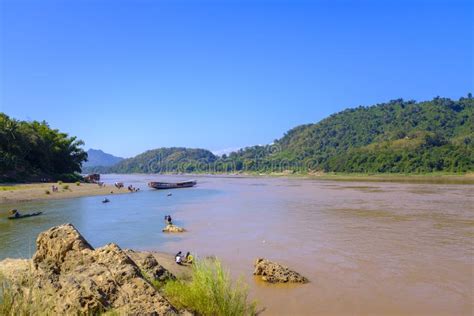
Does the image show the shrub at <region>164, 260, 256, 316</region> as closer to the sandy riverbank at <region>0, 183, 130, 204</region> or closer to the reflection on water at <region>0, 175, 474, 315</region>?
the reflection on water at <region>0, 175, 474, 315</region>

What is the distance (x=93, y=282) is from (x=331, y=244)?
A: 55.8ft

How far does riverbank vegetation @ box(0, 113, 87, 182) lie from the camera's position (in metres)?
69.0

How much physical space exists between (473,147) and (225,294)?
488ft

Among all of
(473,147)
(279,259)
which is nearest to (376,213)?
(279,259)

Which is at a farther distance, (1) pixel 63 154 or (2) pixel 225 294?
(1) pixel 63 154

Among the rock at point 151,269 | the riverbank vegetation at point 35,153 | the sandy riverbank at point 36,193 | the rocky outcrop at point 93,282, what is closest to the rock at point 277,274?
the rock at point 151,269

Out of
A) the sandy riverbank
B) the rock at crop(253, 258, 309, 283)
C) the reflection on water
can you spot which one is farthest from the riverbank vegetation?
the rock at crop(253, 258, 309, 283)

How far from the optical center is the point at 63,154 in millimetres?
91125

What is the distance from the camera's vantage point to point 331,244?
21.8m

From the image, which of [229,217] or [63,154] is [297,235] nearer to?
[229,217]

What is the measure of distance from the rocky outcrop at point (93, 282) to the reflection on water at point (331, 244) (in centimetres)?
553

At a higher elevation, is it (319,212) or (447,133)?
(447,133)

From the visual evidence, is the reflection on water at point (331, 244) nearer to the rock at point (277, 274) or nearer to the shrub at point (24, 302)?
the rock at point (277, 274)

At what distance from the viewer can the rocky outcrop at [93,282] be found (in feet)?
20.6
